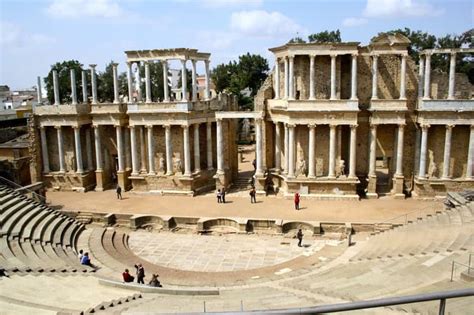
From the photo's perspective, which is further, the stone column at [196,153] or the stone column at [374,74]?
the stone column at [196,153]

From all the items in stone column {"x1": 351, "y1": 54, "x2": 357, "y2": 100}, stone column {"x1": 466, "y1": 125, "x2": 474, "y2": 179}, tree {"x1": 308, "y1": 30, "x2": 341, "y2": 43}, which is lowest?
stone column {"x1": 466, "y1": 125, "x2": 474, "y2": 179}

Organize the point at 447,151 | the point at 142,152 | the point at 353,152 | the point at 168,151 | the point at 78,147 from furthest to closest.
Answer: the point at 78,147 → the point at 142,152 → the point at 168,151 → the point at 353,152 → the point at 447,151

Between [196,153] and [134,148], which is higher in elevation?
[134,148]

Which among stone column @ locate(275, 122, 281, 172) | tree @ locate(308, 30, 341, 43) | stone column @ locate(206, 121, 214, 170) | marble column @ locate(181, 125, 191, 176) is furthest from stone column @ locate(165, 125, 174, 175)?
tree @ locate(308, 30, 341, 43)

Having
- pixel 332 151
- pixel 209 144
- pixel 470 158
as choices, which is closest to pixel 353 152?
pixel 332 151

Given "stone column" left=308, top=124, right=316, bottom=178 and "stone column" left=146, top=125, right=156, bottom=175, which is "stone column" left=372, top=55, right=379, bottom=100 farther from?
"stone column" left=146, top=125, right=156, bottom=175

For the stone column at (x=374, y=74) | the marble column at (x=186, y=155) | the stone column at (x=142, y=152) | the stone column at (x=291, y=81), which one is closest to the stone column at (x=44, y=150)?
the stone column at (x=142, y=152)

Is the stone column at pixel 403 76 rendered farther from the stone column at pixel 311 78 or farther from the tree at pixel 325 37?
the tree at pixel 325 37

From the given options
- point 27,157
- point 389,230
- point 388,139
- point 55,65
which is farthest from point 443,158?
point 55,65

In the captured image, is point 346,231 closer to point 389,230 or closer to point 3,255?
point 389,230

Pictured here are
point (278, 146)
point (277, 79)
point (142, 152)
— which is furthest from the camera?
point (142, 152)

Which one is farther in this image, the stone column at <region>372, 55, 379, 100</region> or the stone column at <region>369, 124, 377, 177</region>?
the stone column at <region>369, 124, 377, 177</region>

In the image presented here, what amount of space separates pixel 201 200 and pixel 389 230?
1360 centimetres

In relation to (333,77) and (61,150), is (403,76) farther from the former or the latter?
(61,150)
